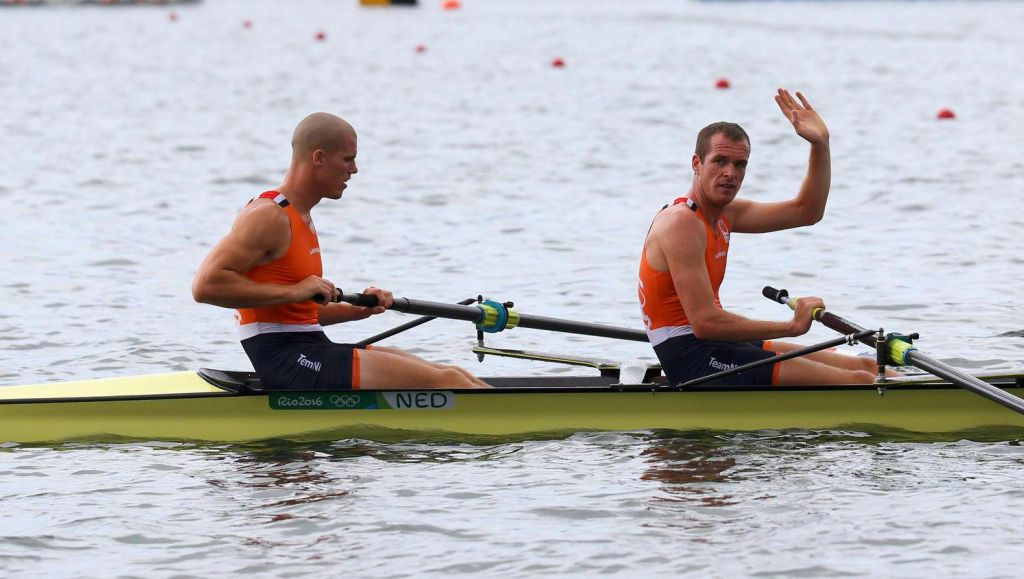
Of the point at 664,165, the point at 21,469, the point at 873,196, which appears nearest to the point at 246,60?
the point at 664,165

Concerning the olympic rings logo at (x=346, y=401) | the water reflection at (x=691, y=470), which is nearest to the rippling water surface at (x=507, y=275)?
the water reflection at (x=691, y=470)

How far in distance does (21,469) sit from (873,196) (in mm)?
13521

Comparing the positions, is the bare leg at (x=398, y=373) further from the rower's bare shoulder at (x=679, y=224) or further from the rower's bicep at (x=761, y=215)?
the rower's bicep at (x=761, y=215)

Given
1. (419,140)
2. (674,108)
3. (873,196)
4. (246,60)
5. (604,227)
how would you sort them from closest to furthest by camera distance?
(604,227) → (873,196) → (419,140) → (674,108) → (246,60)

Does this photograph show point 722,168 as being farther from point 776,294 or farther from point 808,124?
point 776,294

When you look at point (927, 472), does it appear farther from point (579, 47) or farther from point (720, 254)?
point (579, 47)

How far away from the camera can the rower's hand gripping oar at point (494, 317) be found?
8.90 metres

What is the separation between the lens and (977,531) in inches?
290

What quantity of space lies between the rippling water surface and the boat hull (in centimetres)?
12

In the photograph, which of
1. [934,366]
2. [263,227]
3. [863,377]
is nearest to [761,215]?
[863,377]

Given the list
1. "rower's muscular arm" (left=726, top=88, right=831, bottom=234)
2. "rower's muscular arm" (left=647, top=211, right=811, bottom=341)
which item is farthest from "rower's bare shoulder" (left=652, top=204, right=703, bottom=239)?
"rower's muscular arm" (left=726, top=88, right=831, bottom=234)

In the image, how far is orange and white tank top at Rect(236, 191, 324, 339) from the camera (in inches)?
330

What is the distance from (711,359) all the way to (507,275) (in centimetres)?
657

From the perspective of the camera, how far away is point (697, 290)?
8.43m
